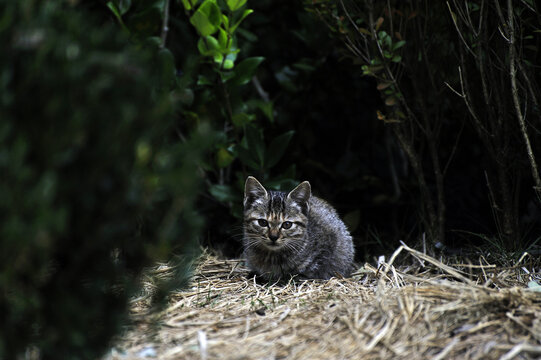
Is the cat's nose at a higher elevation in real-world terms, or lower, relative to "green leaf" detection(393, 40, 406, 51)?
lower

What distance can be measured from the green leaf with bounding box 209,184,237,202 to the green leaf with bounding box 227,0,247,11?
148cm

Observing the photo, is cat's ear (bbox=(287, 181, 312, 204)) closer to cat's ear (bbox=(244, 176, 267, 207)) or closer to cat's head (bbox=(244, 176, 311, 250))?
cat's head (bbox=(244, 176, 311, 250))

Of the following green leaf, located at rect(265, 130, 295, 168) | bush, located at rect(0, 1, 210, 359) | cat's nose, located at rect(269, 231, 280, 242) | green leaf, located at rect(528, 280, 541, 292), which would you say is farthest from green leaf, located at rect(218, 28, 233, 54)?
green leaf, located at rect(528, 280, 541, 292)

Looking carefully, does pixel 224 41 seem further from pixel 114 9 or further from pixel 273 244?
pixel 273 244

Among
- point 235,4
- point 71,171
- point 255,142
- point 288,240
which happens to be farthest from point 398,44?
point 71,171

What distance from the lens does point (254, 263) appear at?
400cm

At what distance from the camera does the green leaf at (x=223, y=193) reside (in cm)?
448

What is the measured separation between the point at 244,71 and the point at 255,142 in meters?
0.59

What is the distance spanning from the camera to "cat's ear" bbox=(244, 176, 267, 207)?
162 inches

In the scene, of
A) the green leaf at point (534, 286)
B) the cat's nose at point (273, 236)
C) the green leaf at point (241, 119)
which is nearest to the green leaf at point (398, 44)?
the green leaf at point (241, 119)

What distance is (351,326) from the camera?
258cm

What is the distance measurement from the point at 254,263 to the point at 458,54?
2323 millimetres

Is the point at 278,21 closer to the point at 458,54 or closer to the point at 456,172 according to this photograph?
the point at 458,54

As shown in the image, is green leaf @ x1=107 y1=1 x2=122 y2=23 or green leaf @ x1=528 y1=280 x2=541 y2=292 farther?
green leaf @ x1=107 y1=1 x2=122 y2=23
